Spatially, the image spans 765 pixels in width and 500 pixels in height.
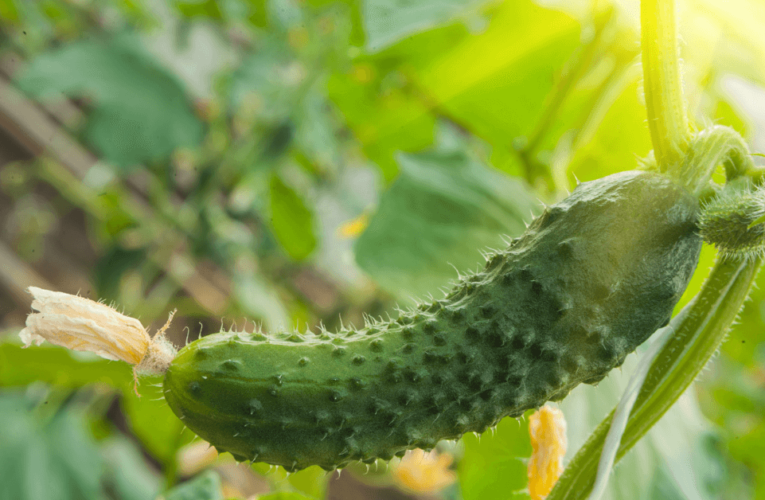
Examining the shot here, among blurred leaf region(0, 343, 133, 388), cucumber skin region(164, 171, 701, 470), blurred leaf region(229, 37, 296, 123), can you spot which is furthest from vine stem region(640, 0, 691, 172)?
blurred leaf region(229, 37, 296, 123)

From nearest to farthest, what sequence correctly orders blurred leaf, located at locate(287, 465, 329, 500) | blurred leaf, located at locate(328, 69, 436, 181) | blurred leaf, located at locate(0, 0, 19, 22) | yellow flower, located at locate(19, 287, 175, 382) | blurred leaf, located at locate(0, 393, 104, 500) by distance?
yellow flower, located at locate(19, 287, 175, 382) → blurred leaf, located at locate(287, 465, 329, 500) → blurred leaf, located at locate(0, 393, 104, 500) → blurred leaf, located at locate(328, 69, 436, 181) → blurred leaf, located at locate(0, 0, 19, 22)

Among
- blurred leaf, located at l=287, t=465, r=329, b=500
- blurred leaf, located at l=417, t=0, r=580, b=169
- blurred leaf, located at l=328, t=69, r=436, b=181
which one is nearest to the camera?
blurred leaf, located at l=287, t=465, r=329, b=500

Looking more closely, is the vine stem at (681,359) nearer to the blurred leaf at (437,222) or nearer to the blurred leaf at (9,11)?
the blurred leaf at (437,222)

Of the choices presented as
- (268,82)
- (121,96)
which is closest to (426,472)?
(268,82)

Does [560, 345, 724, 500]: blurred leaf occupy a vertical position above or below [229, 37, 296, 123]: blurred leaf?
above

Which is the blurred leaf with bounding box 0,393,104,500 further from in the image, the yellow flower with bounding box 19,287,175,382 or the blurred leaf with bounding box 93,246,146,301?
the yellow flower with bounding box 19,287,175,382

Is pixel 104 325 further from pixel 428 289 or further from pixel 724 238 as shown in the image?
pixel 428 289

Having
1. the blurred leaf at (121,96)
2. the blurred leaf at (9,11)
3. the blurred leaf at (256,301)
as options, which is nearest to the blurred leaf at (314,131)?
the blurred leaf at (121,96)

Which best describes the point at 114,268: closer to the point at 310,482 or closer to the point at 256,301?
the point at 256,301
